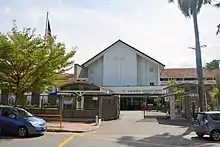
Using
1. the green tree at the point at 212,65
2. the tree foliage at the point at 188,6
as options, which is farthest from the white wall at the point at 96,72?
the tree foliage at the point at 188,6

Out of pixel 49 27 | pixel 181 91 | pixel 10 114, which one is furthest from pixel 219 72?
pixel 10 114

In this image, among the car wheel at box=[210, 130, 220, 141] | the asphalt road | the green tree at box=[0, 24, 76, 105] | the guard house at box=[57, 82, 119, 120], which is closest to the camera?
the asphalt road


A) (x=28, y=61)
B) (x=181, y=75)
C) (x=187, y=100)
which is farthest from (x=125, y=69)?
(x=28, y=61)

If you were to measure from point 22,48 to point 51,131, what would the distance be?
5.61 metres

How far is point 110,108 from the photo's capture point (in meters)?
30.5

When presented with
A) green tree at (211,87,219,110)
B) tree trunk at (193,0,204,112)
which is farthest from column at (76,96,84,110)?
green tree at (211,87,219,110)

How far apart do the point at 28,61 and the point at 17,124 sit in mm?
5127

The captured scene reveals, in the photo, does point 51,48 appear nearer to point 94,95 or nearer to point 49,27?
point 94,95

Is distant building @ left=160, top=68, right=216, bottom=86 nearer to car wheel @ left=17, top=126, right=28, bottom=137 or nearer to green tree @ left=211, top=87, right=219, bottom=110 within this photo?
green tree @ left=211, top=87, right=219, bottom=110

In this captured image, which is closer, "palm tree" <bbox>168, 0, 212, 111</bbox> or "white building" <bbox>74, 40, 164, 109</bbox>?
"palm tree" <bbox>168, 0, 212, 111</bbox>

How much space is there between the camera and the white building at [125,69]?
170 ft

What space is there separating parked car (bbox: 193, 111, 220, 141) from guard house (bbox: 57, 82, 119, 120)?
13602mm

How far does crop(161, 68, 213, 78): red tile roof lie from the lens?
192 ft

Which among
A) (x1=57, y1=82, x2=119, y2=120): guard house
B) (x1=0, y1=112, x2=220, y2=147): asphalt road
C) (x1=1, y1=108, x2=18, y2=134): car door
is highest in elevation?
(x1=57, y1=82, x2=119, y2=120): guard house
